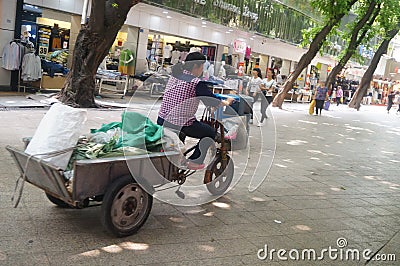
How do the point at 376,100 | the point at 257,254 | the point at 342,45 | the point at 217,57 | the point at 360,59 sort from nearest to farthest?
the point at 257,254 → the point at 217,57 → the point at 360,59 → the point at 342,45 → the point at 376,100

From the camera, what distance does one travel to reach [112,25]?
11.2m

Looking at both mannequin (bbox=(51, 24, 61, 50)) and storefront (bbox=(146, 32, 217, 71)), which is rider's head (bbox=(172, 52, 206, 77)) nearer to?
mannequin (bbox=(51, 24, 61, 50))

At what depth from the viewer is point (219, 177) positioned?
5.81 meters

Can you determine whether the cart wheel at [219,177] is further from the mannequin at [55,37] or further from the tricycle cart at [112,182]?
the mannequin at [55,37]

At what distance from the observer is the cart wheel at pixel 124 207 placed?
3.96 m

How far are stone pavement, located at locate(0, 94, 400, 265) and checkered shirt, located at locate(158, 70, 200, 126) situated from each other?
42.9 inches

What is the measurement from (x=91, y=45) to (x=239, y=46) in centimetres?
1313

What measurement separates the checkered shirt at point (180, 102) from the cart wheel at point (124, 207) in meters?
1.12

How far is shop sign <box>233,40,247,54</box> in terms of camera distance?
23.2 metres

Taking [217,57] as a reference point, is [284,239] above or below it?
below

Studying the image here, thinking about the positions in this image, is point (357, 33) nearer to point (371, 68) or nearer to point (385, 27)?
point (385, 27)

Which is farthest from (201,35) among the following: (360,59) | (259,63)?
(360,59)

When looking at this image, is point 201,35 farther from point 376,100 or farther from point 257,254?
point 376,100

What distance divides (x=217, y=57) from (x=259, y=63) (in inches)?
219
